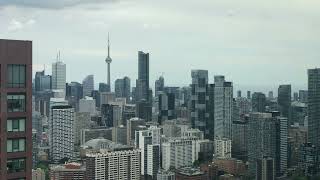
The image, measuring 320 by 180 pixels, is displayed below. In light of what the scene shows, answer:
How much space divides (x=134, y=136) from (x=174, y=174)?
6.53 metres

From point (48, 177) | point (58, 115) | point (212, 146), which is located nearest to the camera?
point (48, 177)

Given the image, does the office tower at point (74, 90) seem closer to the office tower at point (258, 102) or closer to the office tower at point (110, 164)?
the office tower at point (258, 102)

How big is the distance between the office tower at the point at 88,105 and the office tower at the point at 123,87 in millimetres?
4375

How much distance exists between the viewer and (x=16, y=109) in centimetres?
334

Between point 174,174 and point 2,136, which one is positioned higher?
point 2,136

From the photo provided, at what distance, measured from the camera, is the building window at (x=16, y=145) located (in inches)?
131

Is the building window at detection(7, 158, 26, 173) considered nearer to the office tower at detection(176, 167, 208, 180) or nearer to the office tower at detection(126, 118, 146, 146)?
the office tower at detection(176, 167, 208, 180)

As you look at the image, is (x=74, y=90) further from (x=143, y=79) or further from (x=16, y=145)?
(x=16, y=145)

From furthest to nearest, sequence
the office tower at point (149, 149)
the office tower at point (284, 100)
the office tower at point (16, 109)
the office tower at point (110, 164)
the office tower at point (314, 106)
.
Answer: the office tower at point (284, 100), the office tower at point (314, 106), the office tower at point (149, 149), the office tower at point (110, 164), the office tower at point (16, 109)

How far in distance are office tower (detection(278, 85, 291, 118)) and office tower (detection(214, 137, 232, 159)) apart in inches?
119

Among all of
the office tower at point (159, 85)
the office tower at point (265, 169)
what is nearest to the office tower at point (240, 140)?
the office tower at point (265, 169)

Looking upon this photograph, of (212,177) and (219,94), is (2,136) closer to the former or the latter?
(212,177)

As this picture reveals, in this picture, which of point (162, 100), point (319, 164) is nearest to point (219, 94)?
point (162, 100)

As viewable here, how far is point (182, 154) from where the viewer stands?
24.5m
